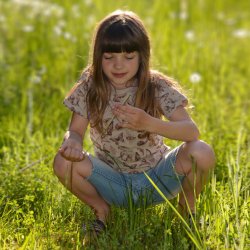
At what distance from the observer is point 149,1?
752cm

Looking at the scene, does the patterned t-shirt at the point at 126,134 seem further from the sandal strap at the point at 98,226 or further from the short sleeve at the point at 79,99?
the sandal strap at the point at 98,226

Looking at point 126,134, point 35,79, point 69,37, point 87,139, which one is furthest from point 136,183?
point 69,37

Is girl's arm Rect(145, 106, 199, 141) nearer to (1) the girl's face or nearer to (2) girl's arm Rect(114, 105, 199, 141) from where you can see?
(2) girl's arm Rect(114, 105, 199, 141)

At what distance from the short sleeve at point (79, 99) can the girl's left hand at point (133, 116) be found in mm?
251

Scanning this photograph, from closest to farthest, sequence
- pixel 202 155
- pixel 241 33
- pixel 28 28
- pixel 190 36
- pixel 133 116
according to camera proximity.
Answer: pixel 133 116 < pixel 202 155 < pixel 28 28 < pixel 190 36 < pixel 241 33

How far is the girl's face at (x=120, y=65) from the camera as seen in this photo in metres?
2.94

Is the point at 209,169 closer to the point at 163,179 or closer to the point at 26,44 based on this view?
the point at 163,179

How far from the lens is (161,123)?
2.84 meters

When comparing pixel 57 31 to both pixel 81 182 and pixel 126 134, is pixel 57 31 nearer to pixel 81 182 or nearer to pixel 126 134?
pixel 126 134

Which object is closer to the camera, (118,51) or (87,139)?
(118,51)

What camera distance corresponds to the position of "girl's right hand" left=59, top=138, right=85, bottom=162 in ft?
9.30

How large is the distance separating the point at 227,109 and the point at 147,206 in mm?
A: 1802

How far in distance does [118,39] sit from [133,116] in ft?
1.13

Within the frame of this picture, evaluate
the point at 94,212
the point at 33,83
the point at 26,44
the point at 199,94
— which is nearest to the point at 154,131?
the point at 94,212
